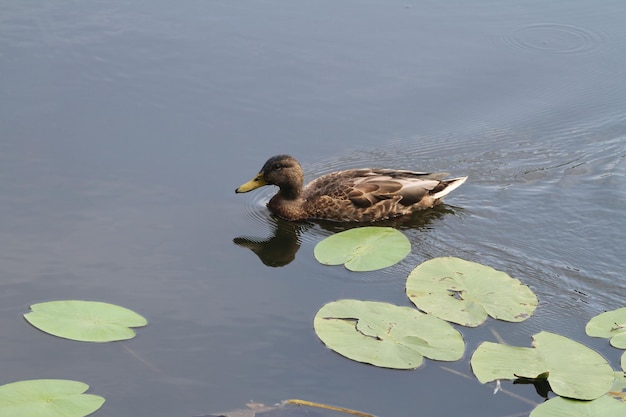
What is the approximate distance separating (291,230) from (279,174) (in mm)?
564

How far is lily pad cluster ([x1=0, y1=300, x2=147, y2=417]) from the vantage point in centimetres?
617

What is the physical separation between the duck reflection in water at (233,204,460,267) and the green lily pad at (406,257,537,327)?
1.42m

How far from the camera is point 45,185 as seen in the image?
31.0 feet

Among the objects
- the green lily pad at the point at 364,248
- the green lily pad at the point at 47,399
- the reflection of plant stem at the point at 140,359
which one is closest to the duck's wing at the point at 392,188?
the green lily pad at the point at 364,248

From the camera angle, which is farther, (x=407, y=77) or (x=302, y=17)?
(x=302, y=17)

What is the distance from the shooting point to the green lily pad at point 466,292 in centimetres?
745

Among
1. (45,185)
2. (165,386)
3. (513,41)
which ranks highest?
(513,41)

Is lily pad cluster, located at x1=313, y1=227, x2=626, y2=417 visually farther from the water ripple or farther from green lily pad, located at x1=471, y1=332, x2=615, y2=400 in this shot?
the water ripple

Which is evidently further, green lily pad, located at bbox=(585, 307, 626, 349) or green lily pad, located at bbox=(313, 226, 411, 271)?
green lily pad, located at bbox=(313, 226, 411, 271)

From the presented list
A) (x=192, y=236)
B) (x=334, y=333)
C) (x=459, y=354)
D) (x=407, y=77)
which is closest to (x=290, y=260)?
(x=192, y=236)

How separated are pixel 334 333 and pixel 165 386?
4.19ft

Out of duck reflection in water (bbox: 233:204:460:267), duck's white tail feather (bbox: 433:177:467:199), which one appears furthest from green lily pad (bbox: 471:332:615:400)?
duck's white tail feather (bbox: 433:177:467:199)

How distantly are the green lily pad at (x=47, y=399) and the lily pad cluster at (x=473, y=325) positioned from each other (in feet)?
5.78

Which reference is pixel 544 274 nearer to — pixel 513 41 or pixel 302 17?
pixel 513 41
